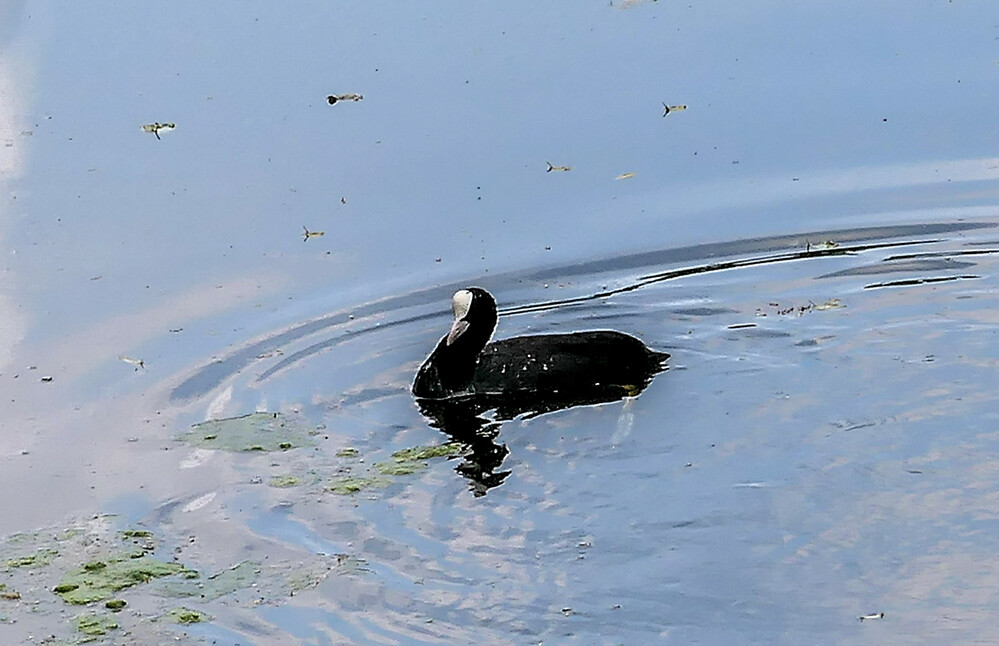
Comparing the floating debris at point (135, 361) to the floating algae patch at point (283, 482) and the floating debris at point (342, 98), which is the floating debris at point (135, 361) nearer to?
the floating algae patch at point (283, 482)

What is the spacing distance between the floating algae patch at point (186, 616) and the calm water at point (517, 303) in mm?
55

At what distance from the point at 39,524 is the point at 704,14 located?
31.5 ft

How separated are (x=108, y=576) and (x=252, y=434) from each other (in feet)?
5.78

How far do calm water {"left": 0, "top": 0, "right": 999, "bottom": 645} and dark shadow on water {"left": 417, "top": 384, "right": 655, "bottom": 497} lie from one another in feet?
0.37

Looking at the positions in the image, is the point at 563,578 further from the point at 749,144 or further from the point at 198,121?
the point at 198,121

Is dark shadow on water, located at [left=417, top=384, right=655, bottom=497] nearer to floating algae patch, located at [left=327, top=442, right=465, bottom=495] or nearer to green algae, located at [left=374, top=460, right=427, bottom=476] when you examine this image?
floating algae patch, located at [left=327, top=442, right=465, bottom=495]

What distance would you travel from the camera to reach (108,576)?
779 cm

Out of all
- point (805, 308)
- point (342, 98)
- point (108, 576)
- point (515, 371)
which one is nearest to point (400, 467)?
point (515, 371)

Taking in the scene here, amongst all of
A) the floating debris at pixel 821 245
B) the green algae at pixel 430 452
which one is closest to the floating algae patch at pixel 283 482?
the green algae at pixel 430 452

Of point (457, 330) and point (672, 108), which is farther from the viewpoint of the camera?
point (672, 108)

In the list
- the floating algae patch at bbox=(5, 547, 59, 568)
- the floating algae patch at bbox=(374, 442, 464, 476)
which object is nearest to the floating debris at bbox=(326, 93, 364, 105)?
the floating algae patch at bbox=(374, 442, 464, 476)

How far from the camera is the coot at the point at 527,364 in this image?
9797 millimetres

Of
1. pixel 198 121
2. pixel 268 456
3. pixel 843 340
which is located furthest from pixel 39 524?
pixel 198 121

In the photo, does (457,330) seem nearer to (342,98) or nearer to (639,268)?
(639,268)
